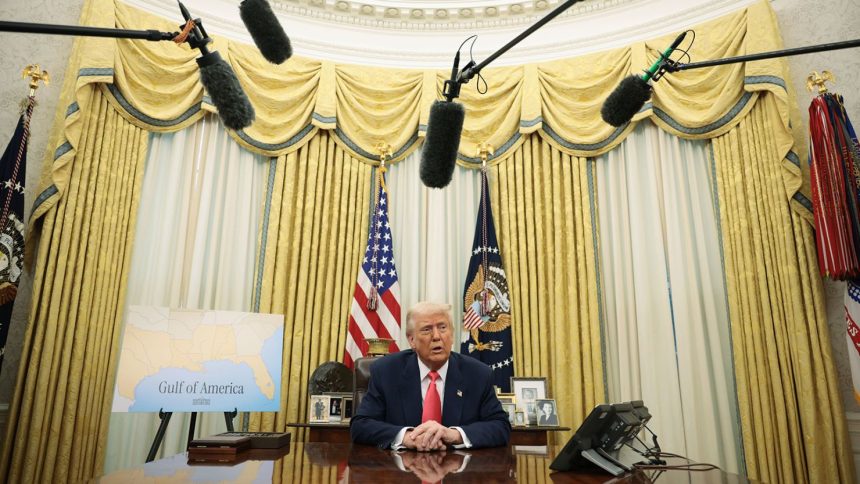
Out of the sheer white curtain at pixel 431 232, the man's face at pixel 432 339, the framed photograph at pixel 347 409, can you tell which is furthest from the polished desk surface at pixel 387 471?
the sheer white curtain at pixel 431 232

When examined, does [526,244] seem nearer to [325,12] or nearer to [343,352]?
[343,352]

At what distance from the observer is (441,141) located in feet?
6.97

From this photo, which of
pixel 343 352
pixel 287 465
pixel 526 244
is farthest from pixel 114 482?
pixel 526 244

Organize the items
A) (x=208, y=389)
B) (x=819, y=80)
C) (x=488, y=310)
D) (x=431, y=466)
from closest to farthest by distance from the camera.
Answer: (x=431, y=466)
(x=208, y=389)
(x=819, y=80)
(x=488, y=310)

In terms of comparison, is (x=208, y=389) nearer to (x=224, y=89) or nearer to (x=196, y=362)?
(x=196, y=362)

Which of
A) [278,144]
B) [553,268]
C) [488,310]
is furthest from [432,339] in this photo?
[278,144]

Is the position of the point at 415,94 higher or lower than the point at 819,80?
higher

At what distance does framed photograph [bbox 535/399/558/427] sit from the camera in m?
3.69

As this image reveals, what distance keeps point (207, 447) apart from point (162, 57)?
364 cm

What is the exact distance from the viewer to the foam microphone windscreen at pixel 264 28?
1.78 metres

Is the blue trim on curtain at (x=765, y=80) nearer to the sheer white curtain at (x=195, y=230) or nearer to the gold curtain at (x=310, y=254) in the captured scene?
the gold curtain at (x=310, y=254)

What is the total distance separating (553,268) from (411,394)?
7.96 ft

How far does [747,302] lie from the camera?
3.92 metres

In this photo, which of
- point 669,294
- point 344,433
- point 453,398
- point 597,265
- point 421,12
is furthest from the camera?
point 421,12
